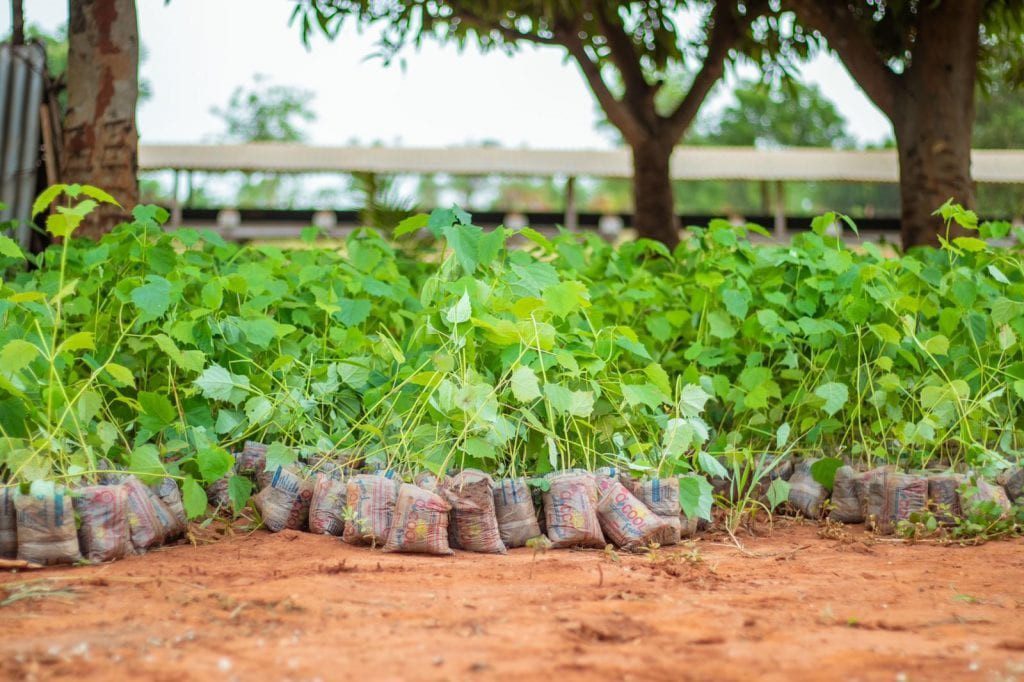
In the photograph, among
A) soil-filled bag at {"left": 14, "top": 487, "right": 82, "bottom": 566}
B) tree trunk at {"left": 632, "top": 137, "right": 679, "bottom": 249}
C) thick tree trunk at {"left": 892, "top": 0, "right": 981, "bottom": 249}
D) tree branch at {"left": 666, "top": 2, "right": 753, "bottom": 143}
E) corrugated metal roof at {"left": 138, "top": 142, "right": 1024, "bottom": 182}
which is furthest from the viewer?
corrugated metal roof at {"left": 138, "top": 142, "right": 1024, "bottom": 182}

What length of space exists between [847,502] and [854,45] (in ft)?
10.5

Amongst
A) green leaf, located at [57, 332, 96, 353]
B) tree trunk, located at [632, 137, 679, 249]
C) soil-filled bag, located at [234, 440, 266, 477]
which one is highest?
tree trunk, located at [632, 137, 679, 249]

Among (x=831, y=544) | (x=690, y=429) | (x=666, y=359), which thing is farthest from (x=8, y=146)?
(x=831, y=544)

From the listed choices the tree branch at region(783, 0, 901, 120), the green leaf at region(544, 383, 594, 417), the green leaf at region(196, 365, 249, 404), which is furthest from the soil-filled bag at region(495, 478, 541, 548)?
the tree branch at region(783, 0, 901, 120)

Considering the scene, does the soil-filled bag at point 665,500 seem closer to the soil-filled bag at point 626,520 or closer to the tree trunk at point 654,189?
the soil-filled bag at point 626,520

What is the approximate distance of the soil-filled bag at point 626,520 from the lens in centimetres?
253

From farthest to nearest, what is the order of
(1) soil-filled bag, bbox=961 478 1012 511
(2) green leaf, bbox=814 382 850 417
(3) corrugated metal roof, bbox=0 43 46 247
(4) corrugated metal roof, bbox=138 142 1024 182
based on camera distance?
1. (4) corrugated metal roof, bbox=138 142 1024 182
2. (3) corrugated metal roof, bbox=0 43 46 247
3. (2) green leaf, bbox=814 382 850 417
4. (1) soil-filled bag, bbox=961 478 1012 511

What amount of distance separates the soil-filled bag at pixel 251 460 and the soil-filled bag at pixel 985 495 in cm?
197

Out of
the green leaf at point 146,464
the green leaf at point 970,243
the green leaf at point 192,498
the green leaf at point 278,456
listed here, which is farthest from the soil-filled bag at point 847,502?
the green leaf at point 146,464

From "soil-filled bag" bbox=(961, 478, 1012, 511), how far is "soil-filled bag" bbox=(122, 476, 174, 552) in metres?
2.16

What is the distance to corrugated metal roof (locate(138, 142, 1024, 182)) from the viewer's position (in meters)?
11.0

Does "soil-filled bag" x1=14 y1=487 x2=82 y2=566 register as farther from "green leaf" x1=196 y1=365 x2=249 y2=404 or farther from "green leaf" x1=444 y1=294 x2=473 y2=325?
"green leaf" x1=444 y1=294 x2=473 y2=325

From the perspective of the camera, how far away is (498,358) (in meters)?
2.76

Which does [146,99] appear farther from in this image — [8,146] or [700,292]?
[700,292]
